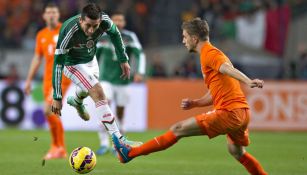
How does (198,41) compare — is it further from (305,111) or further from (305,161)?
(305,111)

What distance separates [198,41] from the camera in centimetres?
803

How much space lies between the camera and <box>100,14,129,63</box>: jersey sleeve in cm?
938

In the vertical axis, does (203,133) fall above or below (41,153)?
above

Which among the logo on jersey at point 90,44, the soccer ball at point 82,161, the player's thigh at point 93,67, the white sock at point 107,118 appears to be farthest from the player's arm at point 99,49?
the soccer ball at point 82,161

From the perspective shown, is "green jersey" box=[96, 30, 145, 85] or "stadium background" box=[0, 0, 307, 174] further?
"stadium background" box=[0, 0, 307, 174]

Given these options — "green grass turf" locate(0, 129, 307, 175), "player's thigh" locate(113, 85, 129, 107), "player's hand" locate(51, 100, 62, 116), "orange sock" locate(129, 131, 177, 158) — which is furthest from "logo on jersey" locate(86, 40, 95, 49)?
"player's thigh" locate(113, 85, 129, 107)

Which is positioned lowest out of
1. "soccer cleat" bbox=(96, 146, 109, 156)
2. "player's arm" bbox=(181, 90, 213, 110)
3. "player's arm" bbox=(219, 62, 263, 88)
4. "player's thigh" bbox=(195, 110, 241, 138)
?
"soccer cleat" bbox=(96, 146, 109, 156)

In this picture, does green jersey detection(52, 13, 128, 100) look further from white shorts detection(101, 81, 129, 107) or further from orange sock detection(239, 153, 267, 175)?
white shorts detection(101, 81, 129, 107)

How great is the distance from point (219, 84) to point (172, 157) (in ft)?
13.2

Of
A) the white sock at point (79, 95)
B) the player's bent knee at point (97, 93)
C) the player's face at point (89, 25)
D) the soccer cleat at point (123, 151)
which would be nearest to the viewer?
the soccer cleat at point (123, 151)

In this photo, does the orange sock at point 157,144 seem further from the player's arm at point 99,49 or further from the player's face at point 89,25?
the player's arm at point 99,49

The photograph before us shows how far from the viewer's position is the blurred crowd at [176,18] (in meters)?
20.5

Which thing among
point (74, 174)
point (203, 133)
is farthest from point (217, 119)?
point (74, 174)

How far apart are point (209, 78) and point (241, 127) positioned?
64 cm
